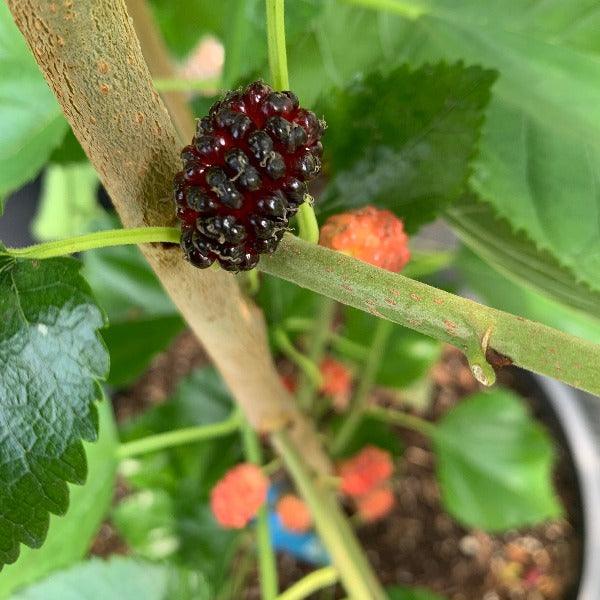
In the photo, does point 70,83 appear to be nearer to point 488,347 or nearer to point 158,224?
point 158,224

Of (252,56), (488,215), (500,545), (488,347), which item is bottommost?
(500,545)

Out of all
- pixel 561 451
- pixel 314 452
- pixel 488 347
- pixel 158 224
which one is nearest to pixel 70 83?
pixel 158 224

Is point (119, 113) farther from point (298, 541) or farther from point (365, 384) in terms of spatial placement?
point (298, 541)

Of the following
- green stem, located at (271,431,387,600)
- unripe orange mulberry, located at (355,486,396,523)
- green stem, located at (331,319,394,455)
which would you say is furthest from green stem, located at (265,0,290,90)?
unripe orange mulberry, located at (355,486,396,523)

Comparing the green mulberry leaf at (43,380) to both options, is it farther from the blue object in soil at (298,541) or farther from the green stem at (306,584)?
the blue object in soil at (298,541)

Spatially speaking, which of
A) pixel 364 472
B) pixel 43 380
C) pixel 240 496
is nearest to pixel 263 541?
pixel 240 496

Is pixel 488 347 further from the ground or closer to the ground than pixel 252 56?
closer to the ground

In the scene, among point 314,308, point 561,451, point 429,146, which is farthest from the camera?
point 561,451
